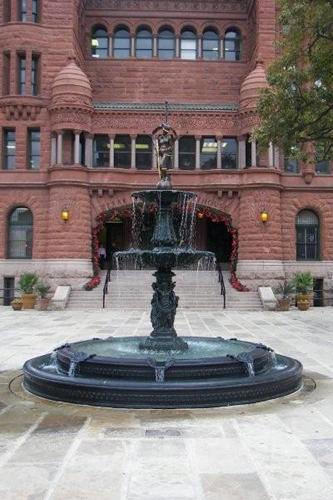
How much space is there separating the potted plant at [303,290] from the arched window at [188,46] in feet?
49.0

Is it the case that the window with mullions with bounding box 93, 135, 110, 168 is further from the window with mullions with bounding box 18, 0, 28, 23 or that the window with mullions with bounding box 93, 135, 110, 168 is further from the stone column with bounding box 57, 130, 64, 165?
the window with mullions with bounding box 18, 0, 28, 23

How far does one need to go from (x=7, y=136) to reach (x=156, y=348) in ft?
76.7

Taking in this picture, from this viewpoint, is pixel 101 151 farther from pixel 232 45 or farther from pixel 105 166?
pixel 232 45

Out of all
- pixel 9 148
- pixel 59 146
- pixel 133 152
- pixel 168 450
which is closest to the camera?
pixel 168 450

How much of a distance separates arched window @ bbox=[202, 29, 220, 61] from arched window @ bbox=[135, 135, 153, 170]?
6.71 metres

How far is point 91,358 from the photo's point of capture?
7.95 m

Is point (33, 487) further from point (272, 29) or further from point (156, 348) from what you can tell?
point (272, 29)

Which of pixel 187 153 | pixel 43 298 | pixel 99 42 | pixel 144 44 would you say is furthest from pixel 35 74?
pixel 43 298

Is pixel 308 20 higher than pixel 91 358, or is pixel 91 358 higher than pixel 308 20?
pixel 308 20

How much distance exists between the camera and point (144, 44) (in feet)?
109

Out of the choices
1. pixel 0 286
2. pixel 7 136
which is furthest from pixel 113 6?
pixel 0 286

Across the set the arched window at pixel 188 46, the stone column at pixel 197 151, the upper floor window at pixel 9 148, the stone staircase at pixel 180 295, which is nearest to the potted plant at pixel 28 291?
the stone staircase at pixel 180 295

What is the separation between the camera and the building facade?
28094 mm

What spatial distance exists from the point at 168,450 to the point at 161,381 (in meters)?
1.90
